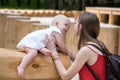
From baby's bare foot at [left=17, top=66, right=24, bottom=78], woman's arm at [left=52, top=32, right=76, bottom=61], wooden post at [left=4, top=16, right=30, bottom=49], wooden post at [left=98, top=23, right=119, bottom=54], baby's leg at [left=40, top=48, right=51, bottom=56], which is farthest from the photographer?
wooden post at [left=4, top=16, right=30, bottom=49]

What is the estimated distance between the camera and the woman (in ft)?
8.80

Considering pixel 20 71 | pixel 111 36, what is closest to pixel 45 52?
pixel 20 71

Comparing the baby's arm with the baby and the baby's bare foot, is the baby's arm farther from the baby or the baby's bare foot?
the baby's bare foot

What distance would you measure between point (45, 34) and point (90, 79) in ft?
1.41

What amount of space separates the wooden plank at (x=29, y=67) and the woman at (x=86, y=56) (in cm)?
5

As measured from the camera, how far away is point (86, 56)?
2680 mm

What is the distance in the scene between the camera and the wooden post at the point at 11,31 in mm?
6546

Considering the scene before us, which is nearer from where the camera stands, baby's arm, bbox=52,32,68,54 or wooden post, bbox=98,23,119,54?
baby's arm, bbox=52,32,68,54

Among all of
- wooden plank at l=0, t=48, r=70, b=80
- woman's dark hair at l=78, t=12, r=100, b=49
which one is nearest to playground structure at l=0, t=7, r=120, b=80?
wooden plank at l=0, t=48, r=70, b=80

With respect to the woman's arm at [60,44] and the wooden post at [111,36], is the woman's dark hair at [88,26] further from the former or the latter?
the wooden post at [111,36]

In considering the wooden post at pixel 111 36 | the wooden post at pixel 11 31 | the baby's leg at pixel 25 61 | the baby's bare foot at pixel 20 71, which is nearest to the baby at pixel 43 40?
the baby's leg at pixel 25 61

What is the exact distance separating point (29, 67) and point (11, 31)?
156 inches

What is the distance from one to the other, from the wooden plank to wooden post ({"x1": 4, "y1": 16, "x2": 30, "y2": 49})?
12.5ft

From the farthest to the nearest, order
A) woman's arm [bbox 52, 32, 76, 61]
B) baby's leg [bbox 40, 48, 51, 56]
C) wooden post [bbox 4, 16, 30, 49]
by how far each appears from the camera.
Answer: wooden post [bbox 4, 16, 30, 49] → woman's arm [bbox 52, 32, 76, 61] → baby's leg [bbox 40, 48, 51, 56]
